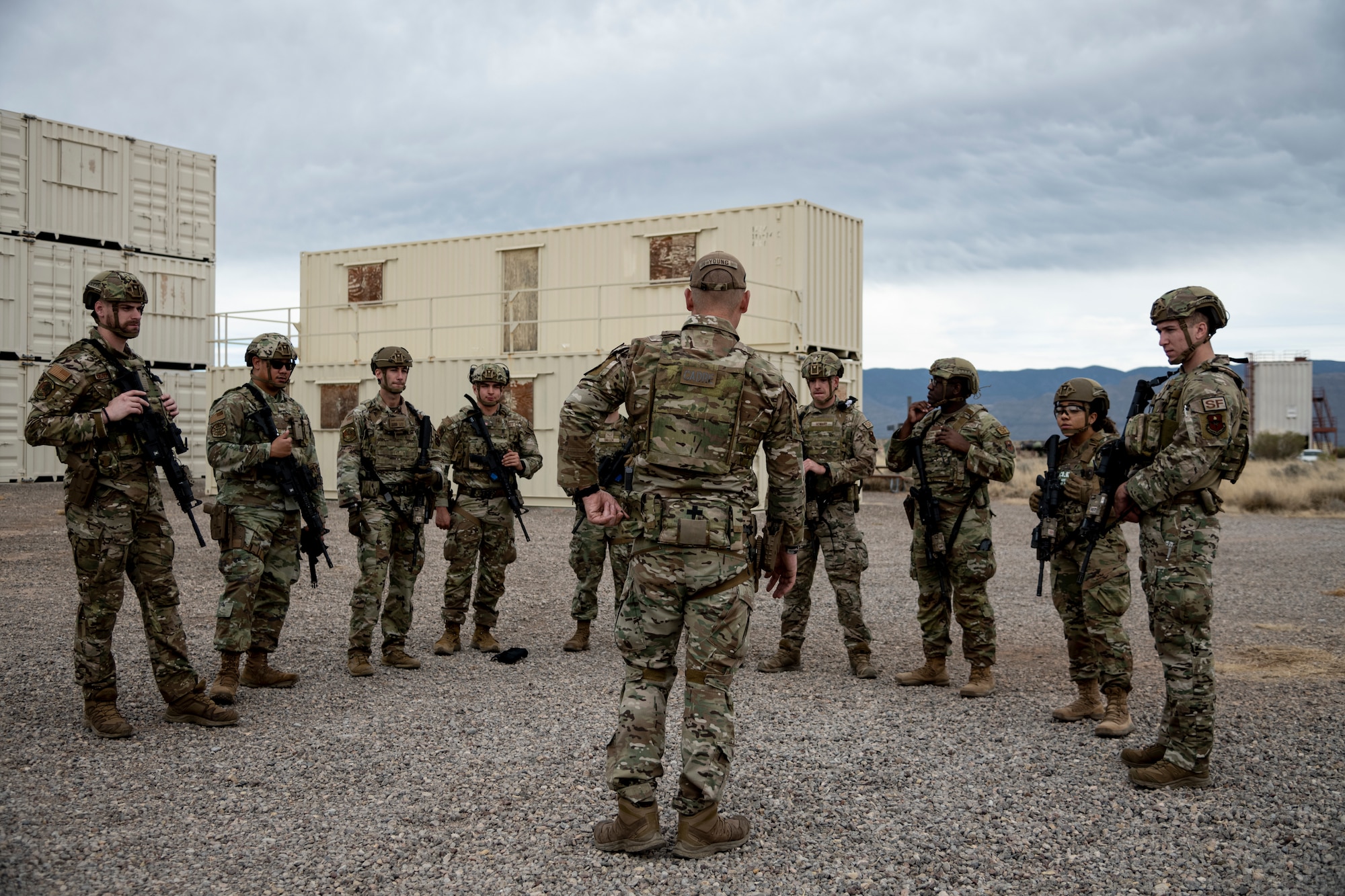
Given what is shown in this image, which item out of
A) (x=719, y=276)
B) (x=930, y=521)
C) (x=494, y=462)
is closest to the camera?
(x=719, y=276)

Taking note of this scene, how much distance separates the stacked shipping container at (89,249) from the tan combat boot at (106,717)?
55.2 feet

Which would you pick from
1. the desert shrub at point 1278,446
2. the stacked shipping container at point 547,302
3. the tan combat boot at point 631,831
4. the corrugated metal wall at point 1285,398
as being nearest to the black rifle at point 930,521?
the tan combat boot at point 631,831

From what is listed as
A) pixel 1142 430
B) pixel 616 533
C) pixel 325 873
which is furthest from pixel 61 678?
pixel 1142 430

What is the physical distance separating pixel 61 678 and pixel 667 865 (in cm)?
447

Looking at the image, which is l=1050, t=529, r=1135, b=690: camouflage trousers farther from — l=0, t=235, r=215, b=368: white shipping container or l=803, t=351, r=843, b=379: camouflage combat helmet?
l=0, t=235, r=215, b=368: white shipping container

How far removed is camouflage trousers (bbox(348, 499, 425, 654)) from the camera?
248 inches

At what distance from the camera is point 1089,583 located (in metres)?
5.06

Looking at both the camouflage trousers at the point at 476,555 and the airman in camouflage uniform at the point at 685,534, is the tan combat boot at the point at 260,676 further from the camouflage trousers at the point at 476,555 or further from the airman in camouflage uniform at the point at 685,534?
the airman in camouflage uniform at the point at 685,534

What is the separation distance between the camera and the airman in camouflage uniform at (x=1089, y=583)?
502cm

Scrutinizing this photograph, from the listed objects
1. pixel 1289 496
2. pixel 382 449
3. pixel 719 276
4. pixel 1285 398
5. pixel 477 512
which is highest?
pixel 1285 398

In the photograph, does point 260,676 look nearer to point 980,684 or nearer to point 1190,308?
point 980,684

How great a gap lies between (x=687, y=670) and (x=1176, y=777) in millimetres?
2302

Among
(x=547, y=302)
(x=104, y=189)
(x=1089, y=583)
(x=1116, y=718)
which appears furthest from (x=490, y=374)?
(x=104, y=189)

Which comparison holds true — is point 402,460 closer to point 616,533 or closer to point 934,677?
point 616,533
